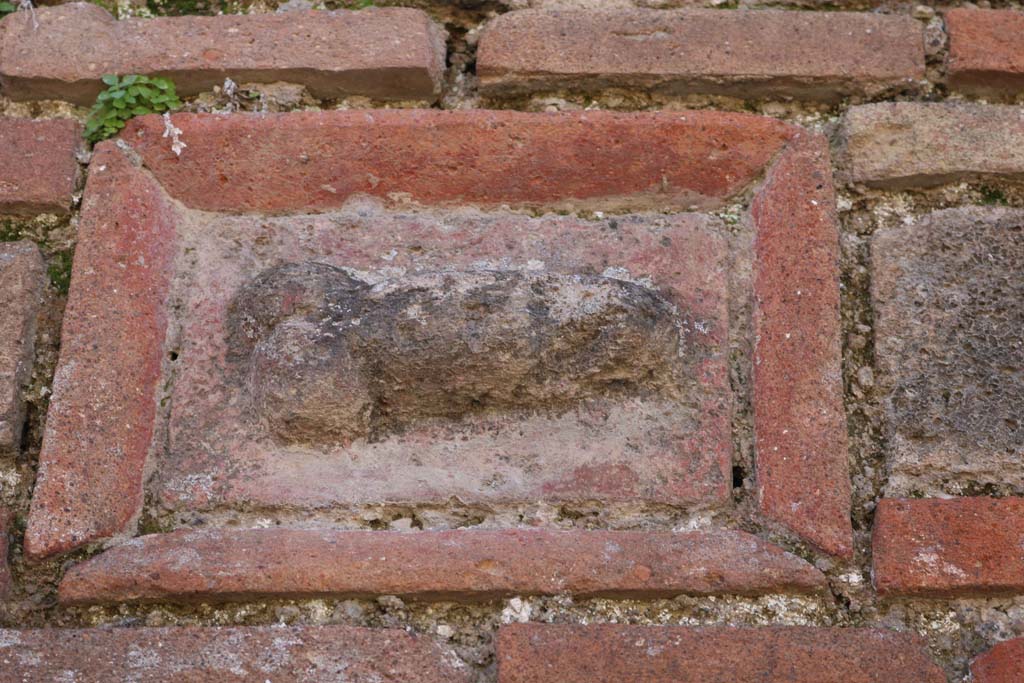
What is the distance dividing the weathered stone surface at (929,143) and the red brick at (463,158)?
0.42 feet

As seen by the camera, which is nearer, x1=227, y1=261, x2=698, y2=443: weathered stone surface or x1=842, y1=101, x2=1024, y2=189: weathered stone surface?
x1=227, y1=261, x2=698, y2=443: weathered stone surface

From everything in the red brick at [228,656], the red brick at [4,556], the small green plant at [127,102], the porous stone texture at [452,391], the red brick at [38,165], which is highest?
the small green plant at [127,102]

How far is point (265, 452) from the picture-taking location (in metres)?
1.99

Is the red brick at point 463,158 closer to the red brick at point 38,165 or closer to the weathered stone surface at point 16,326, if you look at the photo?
the red brick at point 38,165

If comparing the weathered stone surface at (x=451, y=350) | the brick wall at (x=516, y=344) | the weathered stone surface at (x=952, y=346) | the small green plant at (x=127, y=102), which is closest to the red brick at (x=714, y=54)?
the brick wall at (x=516, y=344)

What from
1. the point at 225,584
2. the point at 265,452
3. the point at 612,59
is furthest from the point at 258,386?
the point at 612,59

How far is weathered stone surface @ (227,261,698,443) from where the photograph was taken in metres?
1.96

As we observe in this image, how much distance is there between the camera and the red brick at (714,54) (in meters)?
2.23

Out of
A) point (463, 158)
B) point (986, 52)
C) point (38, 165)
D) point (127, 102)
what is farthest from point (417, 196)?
point (986, 52)

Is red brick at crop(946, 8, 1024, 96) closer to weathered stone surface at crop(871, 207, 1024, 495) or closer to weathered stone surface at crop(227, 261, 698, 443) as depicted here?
weathered stone surface at crop(871, 207, 1024, 495)

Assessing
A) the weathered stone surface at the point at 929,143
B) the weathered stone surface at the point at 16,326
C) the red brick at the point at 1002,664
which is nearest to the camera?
the red brick at the point at 1002,664

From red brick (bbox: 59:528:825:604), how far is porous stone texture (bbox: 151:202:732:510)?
84 mm

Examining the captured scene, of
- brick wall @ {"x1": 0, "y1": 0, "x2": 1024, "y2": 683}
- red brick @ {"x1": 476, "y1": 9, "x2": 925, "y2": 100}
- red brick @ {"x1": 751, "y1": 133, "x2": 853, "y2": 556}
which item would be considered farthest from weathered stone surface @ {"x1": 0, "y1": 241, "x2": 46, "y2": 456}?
red brick @ {"x1": 751, "y1": 133, "x2": 853, "y2": 556}

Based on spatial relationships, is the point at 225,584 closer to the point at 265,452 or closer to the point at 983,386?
the point at 265,452
